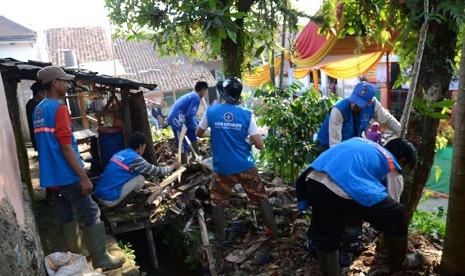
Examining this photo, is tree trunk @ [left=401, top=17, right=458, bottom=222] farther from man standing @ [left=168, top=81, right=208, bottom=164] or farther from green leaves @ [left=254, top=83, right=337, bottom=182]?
man standing @ [left=168, top=81, right=208, bottom=164]

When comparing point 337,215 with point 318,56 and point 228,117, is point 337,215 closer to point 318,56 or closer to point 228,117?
point 228,117

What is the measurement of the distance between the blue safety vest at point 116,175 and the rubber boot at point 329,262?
327 centimetres

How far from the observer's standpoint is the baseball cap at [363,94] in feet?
14.9

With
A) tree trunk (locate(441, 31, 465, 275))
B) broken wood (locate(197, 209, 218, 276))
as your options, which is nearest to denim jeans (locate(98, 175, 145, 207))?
broken wood (locate(197, 209, 218, 276))

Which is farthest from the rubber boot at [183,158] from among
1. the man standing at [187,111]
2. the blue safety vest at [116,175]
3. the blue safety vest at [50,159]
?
the blue safety vest at [50,159]

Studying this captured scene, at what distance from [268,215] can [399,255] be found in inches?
67.2

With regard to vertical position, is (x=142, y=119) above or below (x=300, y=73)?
below

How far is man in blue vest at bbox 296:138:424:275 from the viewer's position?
3.27 metres

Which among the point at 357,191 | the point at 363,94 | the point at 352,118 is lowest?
the point at 357,191

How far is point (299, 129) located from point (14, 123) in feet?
14.6

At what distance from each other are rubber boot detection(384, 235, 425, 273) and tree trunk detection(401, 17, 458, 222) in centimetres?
61

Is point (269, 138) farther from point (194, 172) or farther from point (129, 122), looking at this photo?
point (129, 122)

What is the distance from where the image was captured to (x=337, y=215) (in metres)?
3.44

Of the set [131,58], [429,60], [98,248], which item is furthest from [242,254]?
[131,58]
